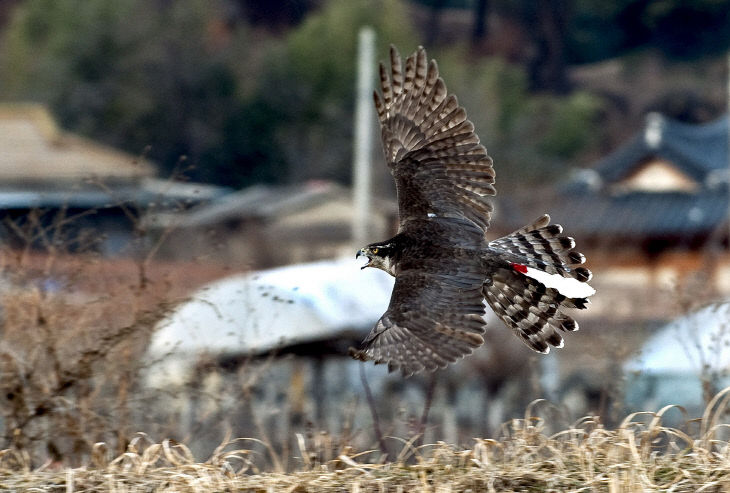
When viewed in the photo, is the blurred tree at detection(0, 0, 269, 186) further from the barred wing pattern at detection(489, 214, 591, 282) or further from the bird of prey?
the barred wing pattern at detection(489, 214, 591, 282)

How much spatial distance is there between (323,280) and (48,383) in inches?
182

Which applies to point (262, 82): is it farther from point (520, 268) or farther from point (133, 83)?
point (520, 268)

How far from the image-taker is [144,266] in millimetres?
5289

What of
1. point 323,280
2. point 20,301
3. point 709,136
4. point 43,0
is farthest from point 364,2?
point 20,301

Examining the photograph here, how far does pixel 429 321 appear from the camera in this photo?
505cm

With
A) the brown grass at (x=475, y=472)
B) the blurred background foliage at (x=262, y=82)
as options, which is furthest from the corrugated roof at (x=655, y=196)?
the brown grass at (x=475, y=472)

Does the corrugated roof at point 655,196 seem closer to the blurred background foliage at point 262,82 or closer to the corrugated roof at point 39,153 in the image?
the blurred background foliage at point 262,82

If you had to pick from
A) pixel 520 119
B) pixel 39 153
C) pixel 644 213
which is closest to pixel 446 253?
pixel 644 213

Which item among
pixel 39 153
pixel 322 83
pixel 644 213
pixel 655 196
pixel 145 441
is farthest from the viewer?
pixel 322 83

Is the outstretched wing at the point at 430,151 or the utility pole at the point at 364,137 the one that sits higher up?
the utility pole at the point at 364,137

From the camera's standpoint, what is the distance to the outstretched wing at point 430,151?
5914 millimetres

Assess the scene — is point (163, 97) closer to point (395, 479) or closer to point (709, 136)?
point (709, 136)

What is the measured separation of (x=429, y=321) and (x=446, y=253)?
0.58m

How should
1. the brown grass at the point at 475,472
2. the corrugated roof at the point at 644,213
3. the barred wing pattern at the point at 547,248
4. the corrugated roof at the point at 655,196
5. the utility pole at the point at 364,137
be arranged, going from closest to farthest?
the brown grass at the point at 475,472 < the barred wing pattern at the point at 547,248 < the utility pole at the point at 364,137 < the corrugated roof at the point at 644,213 < the corrugated roof at the point at 655,196
